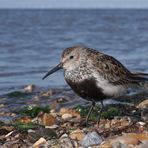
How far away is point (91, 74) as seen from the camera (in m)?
7.35

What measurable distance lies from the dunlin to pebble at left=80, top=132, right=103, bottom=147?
1050 millimetres

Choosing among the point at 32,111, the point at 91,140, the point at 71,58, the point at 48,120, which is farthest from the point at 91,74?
the point at 32,111

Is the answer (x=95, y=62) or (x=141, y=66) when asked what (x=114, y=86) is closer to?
(x=95, y=62)

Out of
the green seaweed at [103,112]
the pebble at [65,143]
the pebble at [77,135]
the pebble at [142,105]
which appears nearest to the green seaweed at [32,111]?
the green seaweed at [103,112]

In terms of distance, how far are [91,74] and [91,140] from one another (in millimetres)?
1252

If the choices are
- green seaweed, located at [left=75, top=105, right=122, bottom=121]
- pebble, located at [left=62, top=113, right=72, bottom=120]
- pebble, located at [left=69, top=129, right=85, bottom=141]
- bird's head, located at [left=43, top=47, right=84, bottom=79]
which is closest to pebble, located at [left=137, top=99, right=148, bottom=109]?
green seaweed, located at [left=75, top=105, right=122, bottom=121]

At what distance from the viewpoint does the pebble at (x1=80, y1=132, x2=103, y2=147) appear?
6.28 m

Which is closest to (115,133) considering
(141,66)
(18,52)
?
(141,66)

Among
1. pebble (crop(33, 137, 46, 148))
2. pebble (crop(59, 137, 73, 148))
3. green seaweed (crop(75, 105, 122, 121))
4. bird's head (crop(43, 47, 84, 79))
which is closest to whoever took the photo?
pebble (crop(59, 137, 73, 148))

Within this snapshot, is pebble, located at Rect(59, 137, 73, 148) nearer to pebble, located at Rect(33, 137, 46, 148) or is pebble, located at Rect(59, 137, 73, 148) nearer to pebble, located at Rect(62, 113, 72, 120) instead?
pebble, located at Rect(33, 137, 46, 148)

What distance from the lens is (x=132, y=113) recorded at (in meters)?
8.76

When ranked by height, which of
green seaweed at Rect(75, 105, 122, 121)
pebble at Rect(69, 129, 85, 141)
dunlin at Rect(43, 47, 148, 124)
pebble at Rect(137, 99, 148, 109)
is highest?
dunlin at Rect(43, 47, 148, 124)

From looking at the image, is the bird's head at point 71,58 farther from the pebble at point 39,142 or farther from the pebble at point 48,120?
the pebble at point 39,142

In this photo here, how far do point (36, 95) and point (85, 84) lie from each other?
13.9 feet
